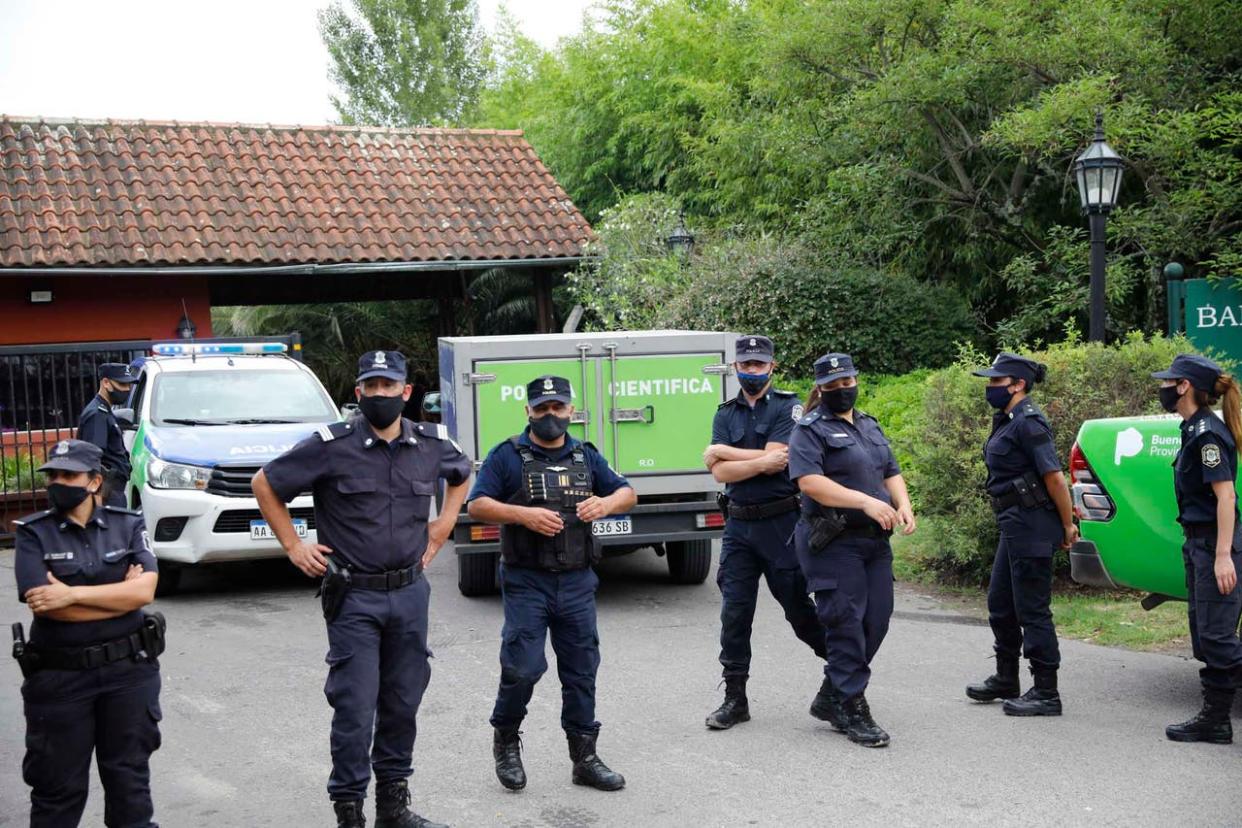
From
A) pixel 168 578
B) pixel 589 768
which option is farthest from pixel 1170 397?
pixel 168 578

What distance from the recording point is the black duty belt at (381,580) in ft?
16.6

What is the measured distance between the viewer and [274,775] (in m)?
5.94

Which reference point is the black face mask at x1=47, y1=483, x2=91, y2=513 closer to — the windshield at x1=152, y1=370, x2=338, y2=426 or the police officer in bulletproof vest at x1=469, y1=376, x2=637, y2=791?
the police officer in bulletproof vest at x1=469, y1=376, x2=637, y2=791

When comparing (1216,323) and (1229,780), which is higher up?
(1216,323)

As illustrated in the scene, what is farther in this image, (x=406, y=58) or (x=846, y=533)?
(x=406, y=58)

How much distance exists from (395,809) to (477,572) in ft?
15.9

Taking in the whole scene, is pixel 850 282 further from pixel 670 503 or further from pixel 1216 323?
pixel 670 503

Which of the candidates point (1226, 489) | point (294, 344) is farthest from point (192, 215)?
point (1226, 489)

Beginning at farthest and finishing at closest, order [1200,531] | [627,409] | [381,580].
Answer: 1. [627,409]
2. [1200,531]
3. [381,580]

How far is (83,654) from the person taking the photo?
4.43 m

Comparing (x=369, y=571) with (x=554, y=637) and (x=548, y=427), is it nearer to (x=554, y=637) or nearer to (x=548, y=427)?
(x=554, y=637)

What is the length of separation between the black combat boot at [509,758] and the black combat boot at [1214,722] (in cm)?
304

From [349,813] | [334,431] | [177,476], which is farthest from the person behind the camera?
[177,476]

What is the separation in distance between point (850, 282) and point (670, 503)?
286 inches
